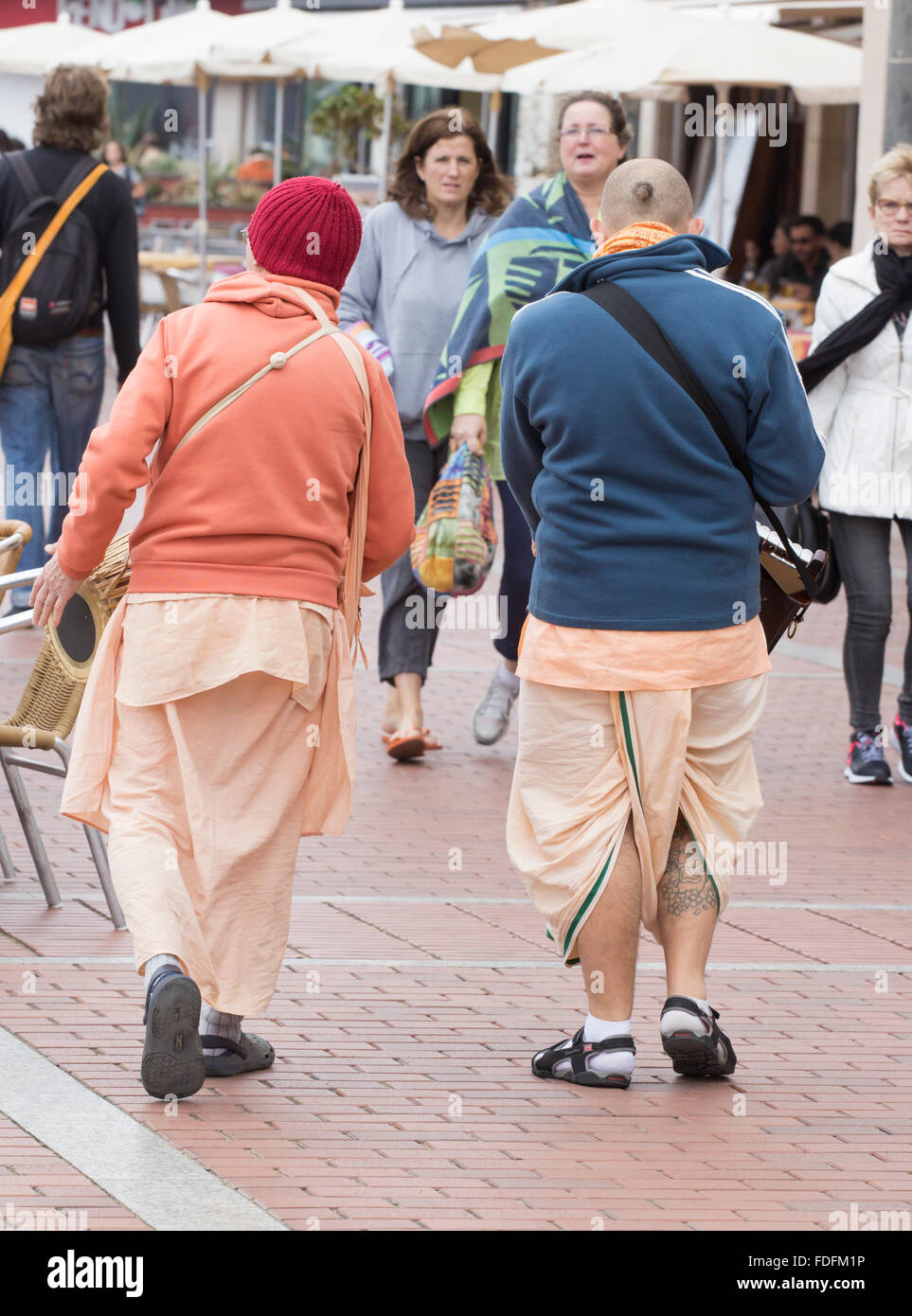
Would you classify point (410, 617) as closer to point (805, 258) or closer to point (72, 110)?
point (72, 110)

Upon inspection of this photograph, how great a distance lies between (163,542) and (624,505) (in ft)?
3.20

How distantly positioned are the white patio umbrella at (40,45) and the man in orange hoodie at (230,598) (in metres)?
22.2

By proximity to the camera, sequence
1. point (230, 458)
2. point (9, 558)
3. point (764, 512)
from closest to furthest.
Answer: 1. point (230, 458)
2. point (764, 512)
3. point (9, 558)

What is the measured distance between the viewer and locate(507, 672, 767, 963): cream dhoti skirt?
4.59 metres

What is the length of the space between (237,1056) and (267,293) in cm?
166

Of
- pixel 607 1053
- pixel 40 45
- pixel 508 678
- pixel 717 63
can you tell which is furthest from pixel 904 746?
pixel 40 45

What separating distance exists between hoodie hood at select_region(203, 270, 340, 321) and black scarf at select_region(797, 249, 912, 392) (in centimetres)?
A: 362

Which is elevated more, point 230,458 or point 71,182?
point 71,182

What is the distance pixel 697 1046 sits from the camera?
4641 millimetres

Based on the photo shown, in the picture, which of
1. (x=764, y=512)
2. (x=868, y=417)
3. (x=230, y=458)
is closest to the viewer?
(x=230, y=458)

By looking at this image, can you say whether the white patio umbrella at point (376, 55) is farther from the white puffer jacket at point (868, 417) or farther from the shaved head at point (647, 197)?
the shaved head at point (647, 197)

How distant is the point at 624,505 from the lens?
4.55 meters
